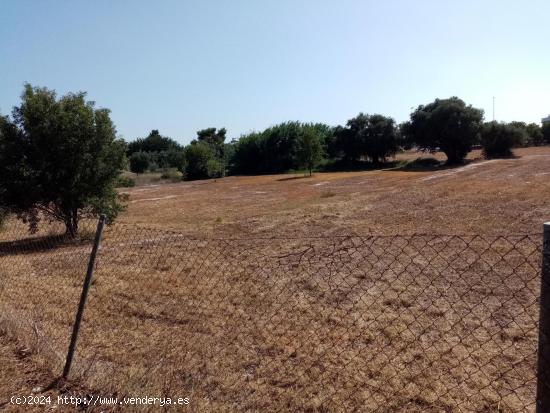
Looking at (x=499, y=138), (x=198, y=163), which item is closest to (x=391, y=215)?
(x=499, y=138)

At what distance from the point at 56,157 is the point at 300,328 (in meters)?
9.73

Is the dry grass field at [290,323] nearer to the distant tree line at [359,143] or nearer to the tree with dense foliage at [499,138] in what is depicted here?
the distant tree line at [359,143]

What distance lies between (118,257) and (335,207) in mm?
10657

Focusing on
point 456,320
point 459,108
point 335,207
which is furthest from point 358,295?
point 459,108

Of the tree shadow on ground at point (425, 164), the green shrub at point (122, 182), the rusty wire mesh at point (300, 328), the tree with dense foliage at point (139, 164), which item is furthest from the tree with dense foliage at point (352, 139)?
the rusty wire mesh at point (300, 328)

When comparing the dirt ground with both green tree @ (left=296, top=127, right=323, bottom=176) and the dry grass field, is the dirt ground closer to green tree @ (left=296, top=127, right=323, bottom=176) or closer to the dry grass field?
the dry grass field

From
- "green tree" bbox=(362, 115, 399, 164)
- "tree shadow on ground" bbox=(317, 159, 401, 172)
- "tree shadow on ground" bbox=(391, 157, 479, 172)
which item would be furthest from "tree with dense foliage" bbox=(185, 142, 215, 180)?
"tree shadow on ground" bbox=(391, 157, 479, 172)

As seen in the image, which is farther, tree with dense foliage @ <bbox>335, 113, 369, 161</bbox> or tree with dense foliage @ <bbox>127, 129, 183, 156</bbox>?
tree with dense foliage @ <bbox>127, 129, 183, 156</bbox>

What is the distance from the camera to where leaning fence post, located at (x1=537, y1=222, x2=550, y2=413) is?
1.94m

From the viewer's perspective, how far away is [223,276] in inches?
332

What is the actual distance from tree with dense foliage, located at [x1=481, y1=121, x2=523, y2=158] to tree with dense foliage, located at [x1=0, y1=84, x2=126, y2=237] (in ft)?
132

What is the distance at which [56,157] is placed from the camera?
12.8m

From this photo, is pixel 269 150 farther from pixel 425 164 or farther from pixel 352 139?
pixel 425 164

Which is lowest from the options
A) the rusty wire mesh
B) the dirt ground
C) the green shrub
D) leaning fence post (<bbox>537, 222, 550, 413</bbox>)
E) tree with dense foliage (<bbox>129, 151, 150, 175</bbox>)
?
the dirt ground
